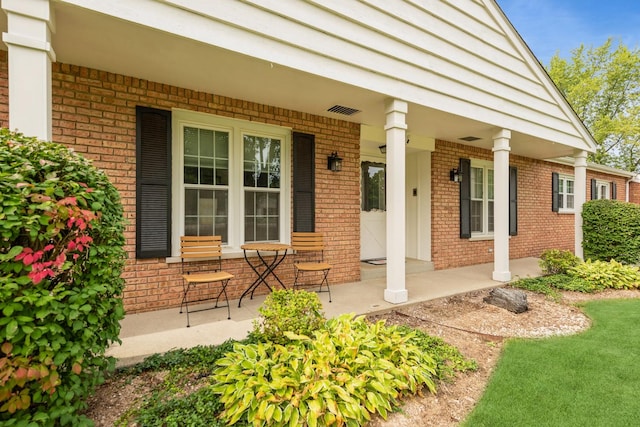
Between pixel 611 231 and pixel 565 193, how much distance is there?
4061 millimetres

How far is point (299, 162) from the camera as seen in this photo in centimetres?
482

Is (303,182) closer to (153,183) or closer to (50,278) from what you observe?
(153,183)

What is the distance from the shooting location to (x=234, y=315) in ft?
12.2

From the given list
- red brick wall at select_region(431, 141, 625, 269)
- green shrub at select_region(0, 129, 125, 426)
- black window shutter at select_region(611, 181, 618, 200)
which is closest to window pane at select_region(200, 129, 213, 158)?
green shrub at select_region(0, 129, 125, 426)

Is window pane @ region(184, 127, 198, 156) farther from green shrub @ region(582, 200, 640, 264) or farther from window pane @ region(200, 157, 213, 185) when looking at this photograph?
green shrub @ region(582, 200, 640, 264)

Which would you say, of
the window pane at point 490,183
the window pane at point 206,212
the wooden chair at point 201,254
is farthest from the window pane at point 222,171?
the window pane at point 490,183

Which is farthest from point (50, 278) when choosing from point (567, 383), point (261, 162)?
point (567, 383)

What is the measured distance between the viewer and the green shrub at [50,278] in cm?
141

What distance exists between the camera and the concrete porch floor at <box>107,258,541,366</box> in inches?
114

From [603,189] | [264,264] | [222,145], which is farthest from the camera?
[603,189]

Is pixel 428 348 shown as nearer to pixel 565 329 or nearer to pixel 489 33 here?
pixel 565 329

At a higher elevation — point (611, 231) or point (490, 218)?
point (490, 218)

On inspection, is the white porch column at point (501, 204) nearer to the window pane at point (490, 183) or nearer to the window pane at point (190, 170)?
the window pane at point (490, 183)

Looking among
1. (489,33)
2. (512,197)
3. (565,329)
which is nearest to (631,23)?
(512,197)
